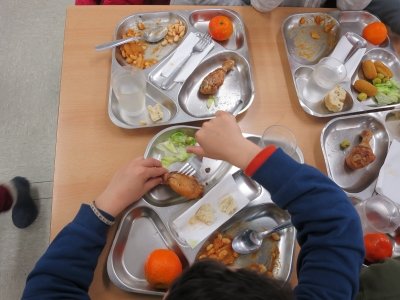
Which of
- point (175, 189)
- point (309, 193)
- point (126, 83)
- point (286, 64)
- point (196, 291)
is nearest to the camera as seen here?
point (196, 291)

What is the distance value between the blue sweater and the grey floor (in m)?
0.80

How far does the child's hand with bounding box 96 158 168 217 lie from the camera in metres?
0.77

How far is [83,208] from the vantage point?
2.50 ft

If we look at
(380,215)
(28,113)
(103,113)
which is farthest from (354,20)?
(28,113)

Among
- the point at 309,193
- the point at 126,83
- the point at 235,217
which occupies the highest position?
the point at 126,83

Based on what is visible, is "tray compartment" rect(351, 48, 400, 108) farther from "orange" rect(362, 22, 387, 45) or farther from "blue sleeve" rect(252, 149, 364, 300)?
"blue sleeve" rect(252, 149, 364, 300)

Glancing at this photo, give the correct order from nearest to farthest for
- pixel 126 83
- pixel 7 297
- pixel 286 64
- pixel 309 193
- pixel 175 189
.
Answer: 1. pixel 309 193
2. pixel 175 189
3. pixel 126 83
4. pixel 286 64
5. pixel 7 297

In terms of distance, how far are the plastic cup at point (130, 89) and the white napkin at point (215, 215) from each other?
328 mm

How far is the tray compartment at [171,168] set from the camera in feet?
2.81

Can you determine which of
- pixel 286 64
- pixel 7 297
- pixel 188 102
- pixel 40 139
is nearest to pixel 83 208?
pixel 188 102

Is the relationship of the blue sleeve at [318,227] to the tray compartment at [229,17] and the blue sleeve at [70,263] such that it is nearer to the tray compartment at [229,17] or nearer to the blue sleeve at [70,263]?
the blue sleeve at [70,263]

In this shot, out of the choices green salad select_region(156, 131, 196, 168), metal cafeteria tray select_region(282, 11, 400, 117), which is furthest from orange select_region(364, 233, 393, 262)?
green salad select_region(156, 131, 196, 168)

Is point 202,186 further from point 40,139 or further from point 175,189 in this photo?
point 40,139

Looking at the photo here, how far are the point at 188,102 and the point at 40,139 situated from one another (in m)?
0.95
